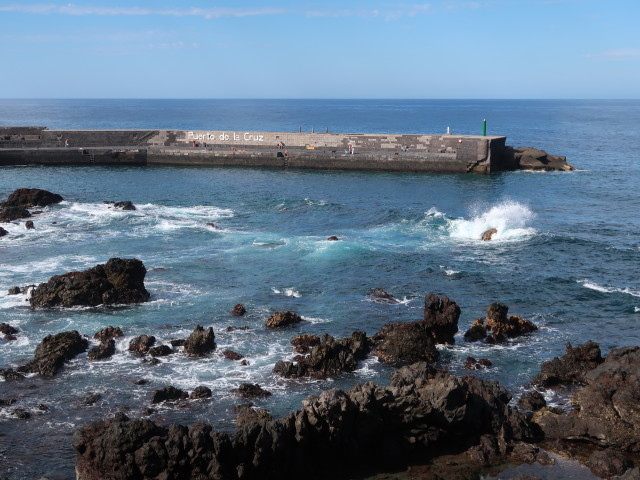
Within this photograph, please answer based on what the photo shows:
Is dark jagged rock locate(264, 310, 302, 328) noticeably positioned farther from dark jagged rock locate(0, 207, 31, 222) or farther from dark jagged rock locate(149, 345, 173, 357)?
dark jagged rock locate(0, 207, 31, 222)

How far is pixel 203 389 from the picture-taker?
2142 centimetres

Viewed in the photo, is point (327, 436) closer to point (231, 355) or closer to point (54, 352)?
point (231, 355)

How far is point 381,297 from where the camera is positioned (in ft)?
101

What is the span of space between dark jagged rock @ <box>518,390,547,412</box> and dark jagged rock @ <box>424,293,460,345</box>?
16.9ft

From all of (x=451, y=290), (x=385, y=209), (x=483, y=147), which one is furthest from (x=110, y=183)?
(x=451, y=290)

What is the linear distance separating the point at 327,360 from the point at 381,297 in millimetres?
7690

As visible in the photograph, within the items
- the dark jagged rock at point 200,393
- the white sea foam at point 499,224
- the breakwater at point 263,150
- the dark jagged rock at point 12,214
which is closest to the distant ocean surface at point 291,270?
the white sea foam at point 499,224

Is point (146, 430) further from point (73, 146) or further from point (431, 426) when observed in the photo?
point (73, 146)

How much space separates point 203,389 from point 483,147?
5148cm

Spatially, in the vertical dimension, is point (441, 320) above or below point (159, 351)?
above

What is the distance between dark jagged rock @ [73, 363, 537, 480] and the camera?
52.3 feet

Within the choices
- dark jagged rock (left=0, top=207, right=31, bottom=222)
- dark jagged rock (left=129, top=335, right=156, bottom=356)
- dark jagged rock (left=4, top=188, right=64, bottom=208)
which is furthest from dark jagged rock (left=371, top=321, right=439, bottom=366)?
dark jagged rock (left=4, top=188, right=64, bottom=208)

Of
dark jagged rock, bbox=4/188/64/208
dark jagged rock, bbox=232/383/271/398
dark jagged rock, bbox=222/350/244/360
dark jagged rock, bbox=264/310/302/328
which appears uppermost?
dark jagged rock, bbox=4/188/64/208

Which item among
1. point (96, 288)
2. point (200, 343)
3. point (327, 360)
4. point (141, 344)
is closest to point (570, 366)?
point (327, 360)
